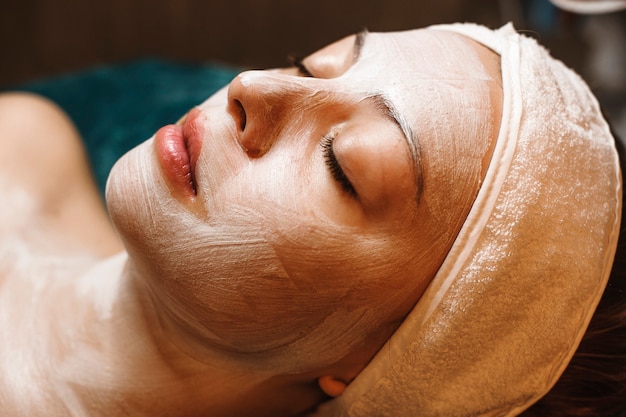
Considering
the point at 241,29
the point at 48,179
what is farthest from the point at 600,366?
the point at 241,29

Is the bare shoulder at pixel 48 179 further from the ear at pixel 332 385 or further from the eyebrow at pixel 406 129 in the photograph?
the eyebrow at pixel 406 129

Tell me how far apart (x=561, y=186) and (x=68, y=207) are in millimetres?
1090

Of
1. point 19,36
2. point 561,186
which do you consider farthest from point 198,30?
point 561,186

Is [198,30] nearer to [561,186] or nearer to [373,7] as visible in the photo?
[373,7]

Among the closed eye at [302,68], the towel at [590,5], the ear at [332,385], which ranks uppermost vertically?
the closed eye at [302,68]

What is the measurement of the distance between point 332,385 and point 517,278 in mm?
346

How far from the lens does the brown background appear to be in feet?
7.86

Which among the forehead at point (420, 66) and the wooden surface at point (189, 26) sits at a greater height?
the forehead at point (420, 66)

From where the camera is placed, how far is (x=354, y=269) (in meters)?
0.89

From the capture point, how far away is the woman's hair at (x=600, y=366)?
0.98m

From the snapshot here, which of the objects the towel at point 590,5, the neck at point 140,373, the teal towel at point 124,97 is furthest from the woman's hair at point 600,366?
the towel at point 590,5

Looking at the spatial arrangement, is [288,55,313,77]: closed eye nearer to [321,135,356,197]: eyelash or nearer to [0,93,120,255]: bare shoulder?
[321,135,356,197]: eyelash

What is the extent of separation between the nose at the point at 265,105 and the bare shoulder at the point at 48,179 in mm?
690

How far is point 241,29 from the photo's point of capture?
2531mm
